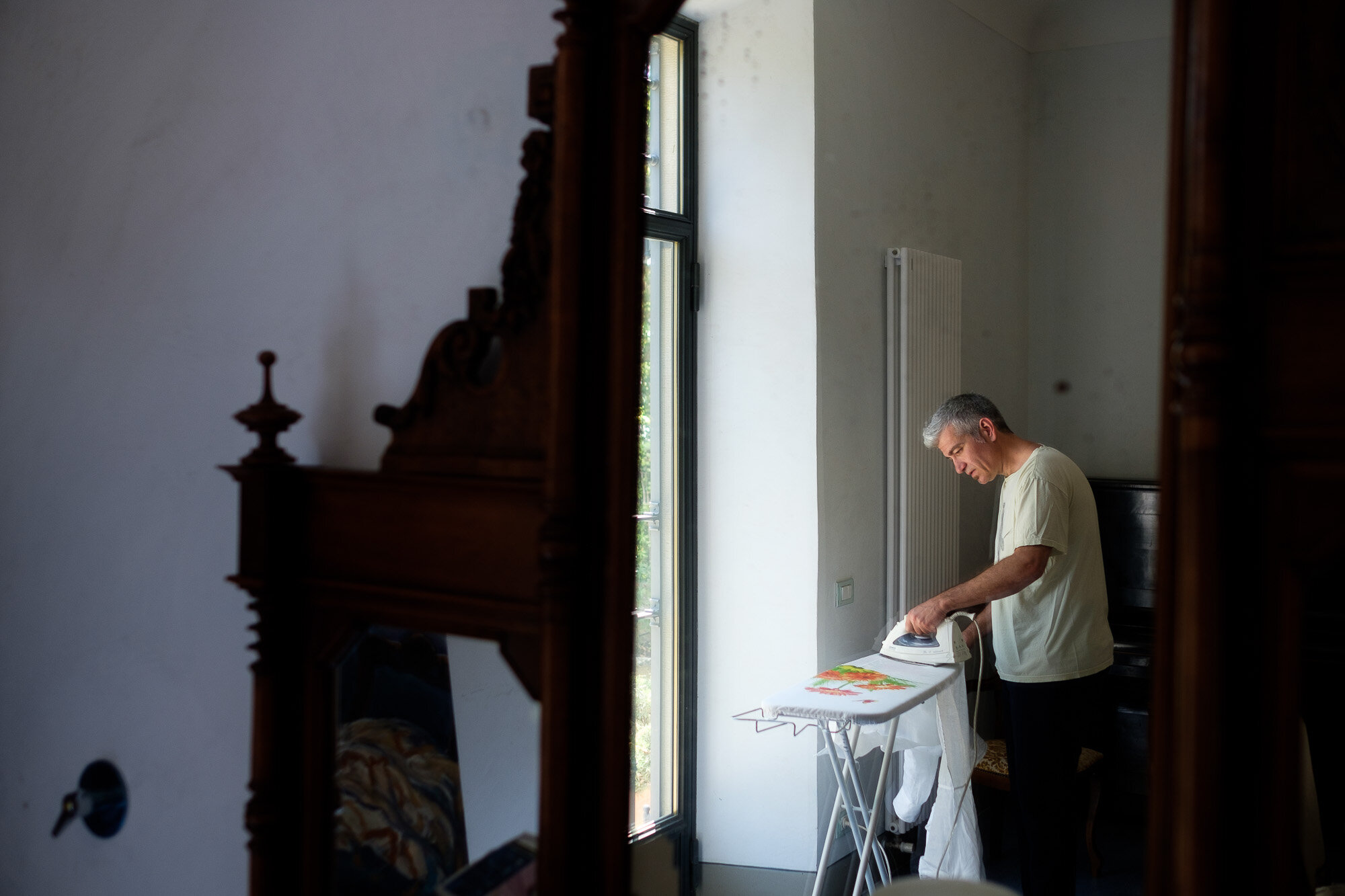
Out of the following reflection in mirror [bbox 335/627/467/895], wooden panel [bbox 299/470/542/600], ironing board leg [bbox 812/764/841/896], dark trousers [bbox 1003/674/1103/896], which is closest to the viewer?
wooden panel [bbox 299/470/542/600]

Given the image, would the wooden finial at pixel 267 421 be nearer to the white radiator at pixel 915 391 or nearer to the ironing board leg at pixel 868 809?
the ironing board leg at pixel 868 809

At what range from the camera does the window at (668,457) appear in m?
2.83

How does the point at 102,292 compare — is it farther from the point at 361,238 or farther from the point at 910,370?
the point at 910,370

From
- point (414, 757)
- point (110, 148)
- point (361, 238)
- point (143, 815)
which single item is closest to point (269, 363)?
point (361, 238)

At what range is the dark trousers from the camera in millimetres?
2471

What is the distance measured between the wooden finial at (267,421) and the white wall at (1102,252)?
1.38m

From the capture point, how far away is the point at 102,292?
216 centimetres

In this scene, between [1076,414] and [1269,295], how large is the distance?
1021mm

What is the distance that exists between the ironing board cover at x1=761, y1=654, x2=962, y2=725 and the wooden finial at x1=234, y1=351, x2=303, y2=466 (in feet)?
4.62

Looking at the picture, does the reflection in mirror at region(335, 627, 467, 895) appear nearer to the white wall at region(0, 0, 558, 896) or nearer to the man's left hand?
the white wall at region(0, 0, 558, 896)

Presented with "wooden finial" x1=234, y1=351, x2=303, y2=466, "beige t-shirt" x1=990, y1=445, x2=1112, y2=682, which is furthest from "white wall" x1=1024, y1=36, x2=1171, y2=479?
"wooden finial" x1=234, y1=351, x2=303, y2=466

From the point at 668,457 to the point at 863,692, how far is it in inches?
33.9

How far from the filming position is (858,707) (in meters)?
2.50

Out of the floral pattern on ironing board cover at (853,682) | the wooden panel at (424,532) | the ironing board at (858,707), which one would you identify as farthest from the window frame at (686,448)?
the wooden panel at (424,532)
